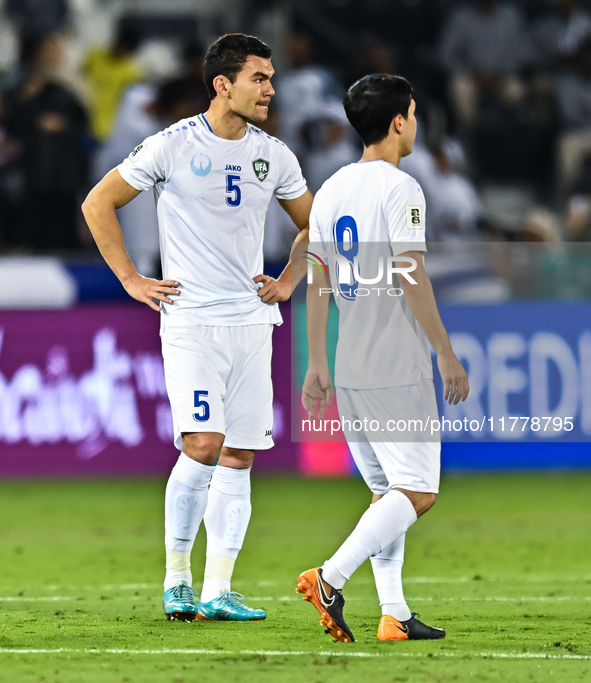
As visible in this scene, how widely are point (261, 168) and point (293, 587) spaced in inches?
85.9

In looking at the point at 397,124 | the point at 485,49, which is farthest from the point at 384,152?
the point at 485,49

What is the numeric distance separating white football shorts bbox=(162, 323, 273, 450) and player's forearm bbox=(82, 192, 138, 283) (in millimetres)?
300

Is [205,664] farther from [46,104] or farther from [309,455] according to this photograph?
[46,104]

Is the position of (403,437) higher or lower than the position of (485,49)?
lower

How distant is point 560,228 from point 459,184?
3.65ft

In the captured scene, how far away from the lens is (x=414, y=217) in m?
4.45

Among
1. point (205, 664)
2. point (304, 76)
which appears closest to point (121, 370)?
point (304, 76)

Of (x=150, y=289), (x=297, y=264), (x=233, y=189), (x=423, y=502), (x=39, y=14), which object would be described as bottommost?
(x=423, y=502)

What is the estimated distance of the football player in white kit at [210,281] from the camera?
514cm

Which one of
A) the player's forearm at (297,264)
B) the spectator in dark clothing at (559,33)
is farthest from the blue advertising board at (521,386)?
the spectator in dark clothing at (559,33)

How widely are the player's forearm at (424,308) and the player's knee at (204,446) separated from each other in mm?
1101

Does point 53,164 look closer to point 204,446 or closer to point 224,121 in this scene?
point 224,121

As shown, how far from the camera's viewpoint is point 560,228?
1254 cm

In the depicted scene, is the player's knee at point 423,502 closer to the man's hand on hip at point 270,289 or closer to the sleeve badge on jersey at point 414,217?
the sleeve badge on jersey at point 414,217
